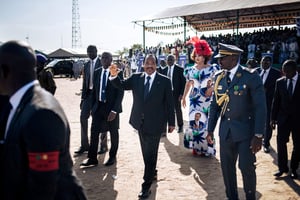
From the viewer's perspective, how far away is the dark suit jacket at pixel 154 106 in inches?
187

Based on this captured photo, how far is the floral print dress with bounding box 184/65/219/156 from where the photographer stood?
659 cm

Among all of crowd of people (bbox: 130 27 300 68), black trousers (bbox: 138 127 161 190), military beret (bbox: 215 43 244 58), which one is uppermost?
crowd of people (bbox: 130 27 300 68)

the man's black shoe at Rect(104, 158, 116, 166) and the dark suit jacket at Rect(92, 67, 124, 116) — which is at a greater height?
the dark suit jacket at Rect(92, 67, 124, 116)

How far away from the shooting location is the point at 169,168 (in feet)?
19.9

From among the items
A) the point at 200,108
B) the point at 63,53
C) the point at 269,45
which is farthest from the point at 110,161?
the point at 63,53

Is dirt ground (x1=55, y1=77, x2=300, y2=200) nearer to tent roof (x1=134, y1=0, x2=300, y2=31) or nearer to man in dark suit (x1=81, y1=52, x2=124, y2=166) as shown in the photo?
man in dark suit (x1=81, y1=52, x2=124, y2=166)

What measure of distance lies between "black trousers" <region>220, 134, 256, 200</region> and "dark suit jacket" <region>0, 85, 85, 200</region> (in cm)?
279

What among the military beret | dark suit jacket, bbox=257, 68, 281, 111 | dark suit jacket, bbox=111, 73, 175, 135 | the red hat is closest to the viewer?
the military beret

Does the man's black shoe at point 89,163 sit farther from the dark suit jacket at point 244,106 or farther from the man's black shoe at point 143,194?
the dark suit jacket at point 244,106

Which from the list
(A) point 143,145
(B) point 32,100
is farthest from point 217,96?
(B) point 32,100

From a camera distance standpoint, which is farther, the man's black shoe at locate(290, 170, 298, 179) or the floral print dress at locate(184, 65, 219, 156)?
the floral print dress at locate(184, 65, 219, 156)

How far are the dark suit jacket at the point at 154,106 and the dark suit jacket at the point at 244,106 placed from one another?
3.05 feet

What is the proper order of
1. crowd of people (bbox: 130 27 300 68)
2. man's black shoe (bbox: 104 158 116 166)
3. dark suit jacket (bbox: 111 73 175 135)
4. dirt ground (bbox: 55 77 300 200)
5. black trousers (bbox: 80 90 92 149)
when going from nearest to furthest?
dark suit jacket (bbox: 111 73 175 135)
dirt ground (bbox: 55 77 300 200)
man's black shoe (bbox: 104 158 116 166)
black trousers (bbox: 80 90 92 149)
crowd of people (bbox: 130 27 300 68)

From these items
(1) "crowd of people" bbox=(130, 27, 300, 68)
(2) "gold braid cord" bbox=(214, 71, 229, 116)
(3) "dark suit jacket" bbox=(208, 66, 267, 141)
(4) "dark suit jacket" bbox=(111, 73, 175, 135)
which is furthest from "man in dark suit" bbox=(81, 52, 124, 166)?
(1) "crowd of people" bbox=(130, 27, 300, 68)
